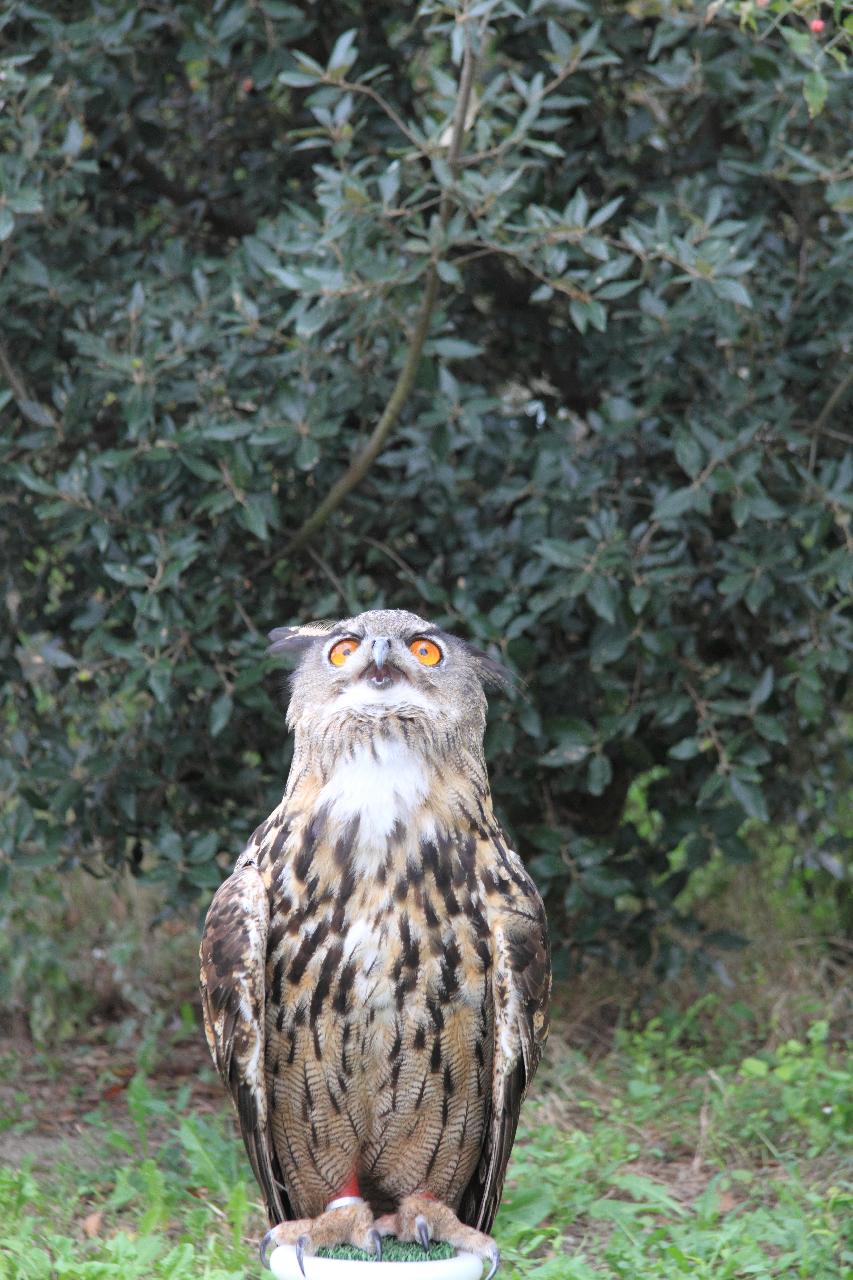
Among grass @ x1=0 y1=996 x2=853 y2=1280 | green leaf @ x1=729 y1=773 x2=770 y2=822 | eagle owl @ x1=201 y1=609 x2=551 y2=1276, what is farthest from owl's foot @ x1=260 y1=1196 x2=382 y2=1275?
green leaf @ x1=729 y1=773 x2=770 y2=822

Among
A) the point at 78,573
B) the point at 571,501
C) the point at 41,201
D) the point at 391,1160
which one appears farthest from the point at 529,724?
the point at 41,201

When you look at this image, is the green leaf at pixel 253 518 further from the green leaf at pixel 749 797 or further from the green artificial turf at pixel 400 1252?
the green artificial turf at pixel 400 1252

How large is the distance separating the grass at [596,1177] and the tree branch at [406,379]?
1704mm

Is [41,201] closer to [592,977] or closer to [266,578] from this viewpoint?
[266,578]

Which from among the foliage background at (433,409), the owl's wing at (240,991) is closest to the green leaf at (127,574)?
the foliage background at (433,409)

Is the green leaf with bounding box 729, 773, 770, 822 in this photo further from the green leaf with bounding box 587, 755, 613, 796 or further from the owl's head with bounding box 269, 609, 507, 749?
the owl's head with bounding box 269, 609, 507, 749

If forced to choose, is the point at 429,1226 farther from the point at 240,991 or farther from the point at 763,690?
the point at 763,690

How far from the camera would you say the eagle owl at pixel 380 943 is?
2.70 meters

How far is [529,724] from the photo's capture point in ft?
14.2

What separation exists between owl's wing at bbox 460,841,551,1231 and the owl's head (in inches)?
11.2

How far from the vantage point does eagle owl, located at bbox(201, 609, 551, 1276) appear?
8.86 feet

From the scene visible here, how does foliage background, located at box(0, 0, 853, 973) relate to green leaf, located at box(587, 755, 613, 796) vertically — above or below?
above

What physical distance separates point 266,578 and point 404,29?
171 cm

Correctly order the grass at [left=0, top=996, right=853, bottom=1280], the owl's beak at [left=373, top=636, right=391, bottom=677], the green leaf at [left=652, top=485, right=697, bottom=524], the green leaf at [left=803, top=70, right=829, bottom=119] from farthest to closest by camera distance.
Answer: the green leaf at [left=652, top=485, right=697, bottom=524] → the grass at [left=0, top=996, right=853, bottom=1280] → the green leaf at [left=803, top=70, right=829, bottom=119] → the owl's beak at [left=373, top=636, right=391, bottom=677]
